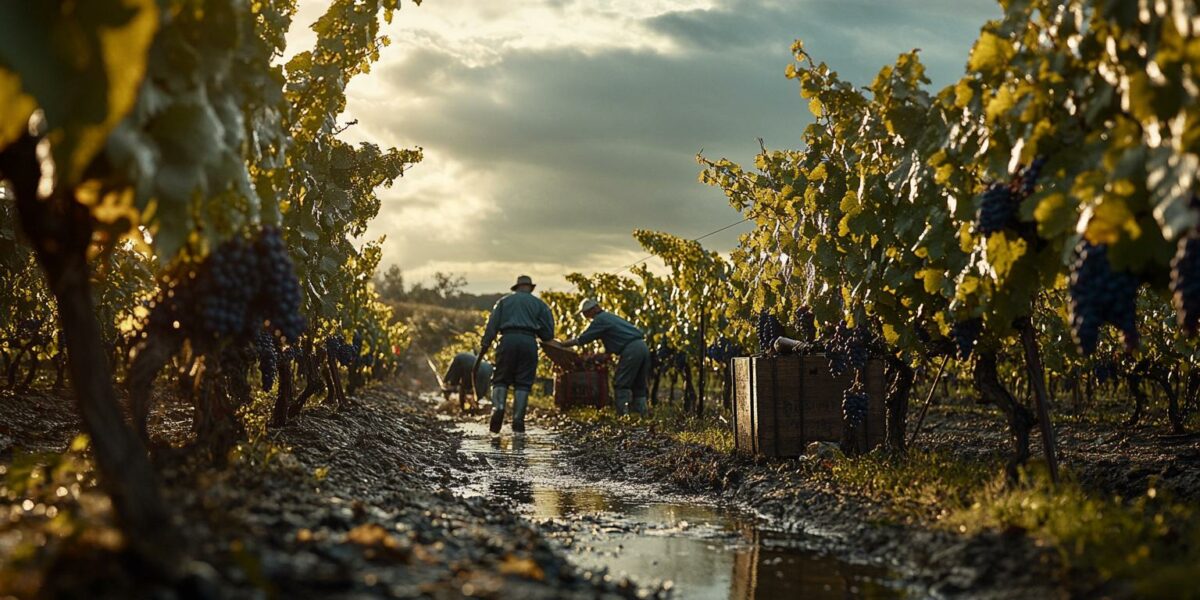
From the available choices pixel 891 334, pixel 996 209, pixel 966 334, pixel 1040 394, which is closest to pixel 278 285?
pixel 996 209

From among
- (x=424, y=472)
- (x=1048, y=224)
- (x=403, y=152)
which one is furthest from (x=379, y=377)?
(x=1048, y=224)

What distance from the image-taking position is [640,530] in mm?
6449

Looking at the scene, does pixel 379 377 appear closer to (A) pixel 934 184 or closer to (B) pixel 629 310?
(B) pixel 629 310

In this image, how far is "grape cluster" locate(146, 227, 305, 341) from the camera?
181 inches

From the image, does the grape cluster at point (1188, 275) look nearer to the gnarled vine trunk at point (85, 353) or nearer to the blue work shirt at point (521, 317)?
the gnarled vine trunk at point (85, 353)

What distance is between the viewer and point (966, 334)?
6688 millimetres

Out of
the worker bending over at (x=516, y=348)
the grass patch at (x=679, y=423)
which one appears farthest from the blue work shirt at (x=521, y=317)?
the grass patch at (x=679, y=423)

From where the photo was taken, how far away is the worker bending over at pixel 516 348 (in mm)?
15125

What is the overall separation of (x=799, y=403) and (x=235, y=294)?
5873 millimetres

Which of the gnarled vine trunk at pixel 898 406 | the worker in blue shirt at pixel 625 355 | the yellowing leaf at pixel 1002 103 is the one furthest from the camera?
the worker in blue shirt at pixel 625 355

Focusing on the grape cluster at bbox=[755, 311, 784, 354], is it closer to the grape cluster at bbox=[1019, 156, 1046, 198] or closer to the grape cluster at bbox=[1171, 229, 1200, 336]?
the grape cluster at bbox=[1019, 156, 1046, 198]

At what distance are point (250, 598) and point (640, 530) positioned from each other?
3.73 m

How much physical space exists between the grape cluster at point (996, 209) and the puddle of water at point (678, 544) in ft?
6.65

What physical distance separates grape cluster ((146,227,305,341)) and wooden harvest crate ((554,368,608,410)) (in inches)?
536
